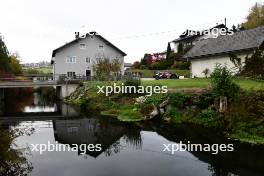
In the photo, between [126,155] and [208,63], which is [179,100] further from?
[208,63]

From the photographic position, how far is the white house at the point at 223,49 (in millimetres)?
35531

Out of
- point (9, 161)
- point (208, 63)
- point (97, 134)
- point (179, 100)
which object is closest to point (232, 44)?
point (208, 63)

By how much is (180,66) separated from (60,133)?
145ft

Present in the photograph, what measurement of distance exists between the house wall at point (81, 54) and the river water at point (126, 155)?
122ft

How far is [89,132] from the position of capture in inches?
937

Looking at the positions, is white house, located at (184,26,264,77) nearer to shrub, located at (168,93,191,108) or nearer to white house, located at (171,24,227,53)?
shrub, located at (168,93,191,108)

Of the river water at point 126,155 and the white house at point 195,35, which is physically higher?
the white house at point 195,35

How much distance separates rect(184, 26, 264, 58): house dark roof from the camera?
115 feet

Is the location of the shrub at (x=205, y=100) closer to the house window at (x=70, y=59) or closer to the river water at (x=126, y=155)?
the river water at (x=126, y=155)

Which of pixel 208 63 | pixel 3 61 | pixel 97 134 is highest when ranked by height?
pixel 3 61

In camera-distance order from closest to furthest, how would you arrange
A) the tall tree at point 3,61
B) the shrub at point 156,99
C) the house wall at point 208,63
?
the shrub at point 156,99, the house wall at point 208,63, the tall tree at point 3,61

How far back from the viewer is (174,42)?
80250 millimetres

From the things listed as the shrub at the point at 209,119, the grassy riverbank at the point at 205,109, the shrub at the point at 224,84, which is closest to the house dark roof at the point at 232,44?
the grassy riverbank at the point at 205,109

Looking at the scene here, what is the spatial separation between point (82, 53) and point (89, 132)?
3943 centimetres
